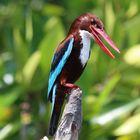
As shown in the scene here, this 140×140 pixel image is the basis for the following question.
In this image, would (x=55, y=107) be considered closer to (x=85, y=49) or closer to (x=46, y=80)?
(x=85, y=49)

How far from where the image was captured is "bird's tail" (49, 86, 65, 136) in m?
3.65

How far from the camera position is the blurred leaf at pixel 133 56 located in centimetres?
596

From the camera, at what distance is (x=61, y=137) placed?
11.1 ft

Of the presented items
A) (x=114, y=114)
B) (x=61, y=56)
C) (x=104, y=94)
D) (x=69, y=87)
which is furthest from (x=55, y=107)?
(x=114, y=114)

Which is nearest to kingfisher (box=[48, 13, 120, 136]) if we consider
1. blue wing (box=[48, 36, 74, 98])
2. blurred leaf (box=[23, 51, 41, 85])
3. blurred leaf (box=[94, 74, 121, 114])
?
blue wing (box=[48, 36, 74, 98])

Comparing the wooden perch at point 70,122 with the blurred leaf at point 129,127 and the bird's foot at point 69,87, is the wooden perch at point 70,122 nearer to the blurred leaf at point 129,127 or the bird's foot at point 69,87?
the bird's foot at point 69,87

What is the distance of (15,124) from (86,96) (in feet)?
1.58

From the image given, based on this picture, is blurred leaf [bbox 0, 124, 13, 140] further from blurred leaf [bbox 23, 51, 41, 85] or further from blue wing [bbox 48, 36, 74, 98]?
blue wing [bbox 48, 36, 74, 98]

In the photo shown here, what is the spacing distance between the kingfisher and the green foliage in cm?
161

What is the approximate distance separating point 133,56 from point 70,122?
257 cm

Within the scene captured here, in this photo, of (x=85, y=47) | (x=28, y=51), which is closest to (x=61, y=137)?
(x=85, y=47)

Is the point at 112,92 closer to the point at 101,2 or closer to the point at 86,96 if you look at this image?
the point at 86,96

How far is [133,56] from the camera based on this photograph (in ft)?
19.5

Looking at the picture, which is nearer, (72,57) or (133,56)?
(72,57)
